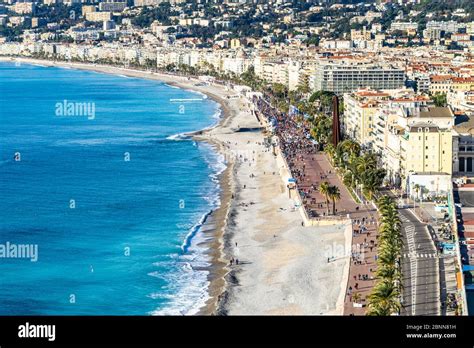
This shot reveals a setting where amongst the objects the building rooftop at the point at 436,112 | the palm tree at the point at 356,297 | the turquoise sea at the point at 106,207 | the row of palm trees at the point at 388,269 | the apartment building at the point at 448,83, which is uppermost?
the building rooftop at the point at 436,112

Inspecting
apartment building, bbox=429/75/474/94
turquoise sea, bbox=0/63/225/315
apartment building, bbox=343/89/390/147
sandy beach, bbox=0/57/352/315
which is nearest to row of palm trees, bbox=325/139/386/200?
sandy beach, bbox=0/57/352/315

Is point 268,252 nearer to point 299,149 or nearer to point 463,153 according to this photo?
point 463,153

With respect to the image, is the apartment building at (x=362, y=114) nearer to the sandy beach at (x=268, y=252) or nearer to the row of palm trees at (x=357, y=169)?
the row of palm trees at (x=357, y=169)

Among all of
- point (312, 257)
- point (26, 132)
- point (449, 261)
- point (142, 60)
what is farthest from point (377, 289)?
point (142, 60)

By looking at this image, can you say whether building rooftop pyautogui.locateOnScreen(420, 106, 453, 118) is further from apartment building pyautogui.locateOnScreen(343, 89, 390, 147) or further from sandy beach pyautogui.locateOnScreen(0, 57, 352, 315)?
apartment building pyautogui.locateOnScreen(343, 89, 390, 147)

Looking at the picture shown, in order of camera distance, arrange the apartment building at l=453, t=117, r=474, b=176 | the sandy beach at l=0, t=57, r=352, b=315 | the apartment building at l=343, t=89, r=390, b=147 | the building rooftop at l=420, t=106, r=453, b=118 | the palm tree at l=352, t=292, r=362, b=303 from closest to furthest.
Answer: the palm tree at l=352, t=292, r=362, b=303, the sandy beach at l=0, t=57, r=352, b=315, the apartment building at l=453, t=117, r=474, b=176, the building rooftop at l=420, t=106, r=453, b=118, the apartment building at l=343, t=89, r=390, b=147

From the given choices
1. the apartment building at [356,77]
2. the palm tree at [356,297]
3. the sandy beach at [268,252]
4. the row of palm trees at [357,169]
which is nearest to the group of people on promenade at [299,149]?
the sandy beach at [268,252]
